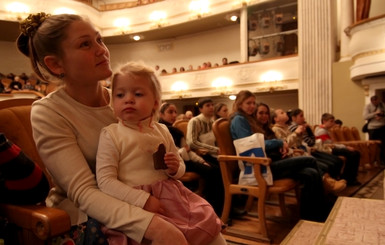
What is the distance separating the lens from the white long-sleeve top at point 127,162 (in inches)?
36.5

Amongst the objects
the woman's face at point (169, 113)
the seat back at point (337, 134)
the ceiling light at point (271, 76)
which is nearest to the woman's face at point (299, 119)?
the woman's face at point (169, 113)

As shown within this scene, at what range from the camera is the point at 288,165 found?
2.58 meters

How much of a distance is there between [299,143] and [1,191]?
3.19 metres

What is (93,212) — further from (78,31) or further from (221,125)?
(221,125)

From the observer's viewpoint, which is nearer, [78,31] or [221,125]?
[78,31]

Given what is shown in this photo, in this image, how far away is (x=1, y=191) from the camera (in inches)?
38.9

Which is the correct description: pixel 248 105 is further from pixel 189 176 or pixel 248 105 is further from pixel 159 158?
pixel 159 158

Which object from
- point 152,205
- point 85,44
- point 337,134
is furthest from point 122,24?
point 152,205

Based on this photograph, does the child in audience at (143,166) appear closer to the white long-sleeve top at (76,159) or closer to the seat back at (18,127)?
the white long-sleeve top at (76,159)

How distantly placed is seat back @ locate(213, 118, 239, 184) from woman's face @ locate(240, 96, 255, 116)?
216 millimetres

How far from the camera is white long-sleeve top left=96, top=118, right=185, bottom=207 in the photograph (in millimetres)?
926

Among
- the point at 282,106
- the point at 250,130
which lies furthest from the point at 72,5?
the point at 250,130

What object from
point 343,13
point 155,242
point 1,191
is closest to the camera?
point 155,242

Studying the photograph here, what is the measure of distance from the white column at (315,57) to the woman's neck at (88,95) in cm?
800
